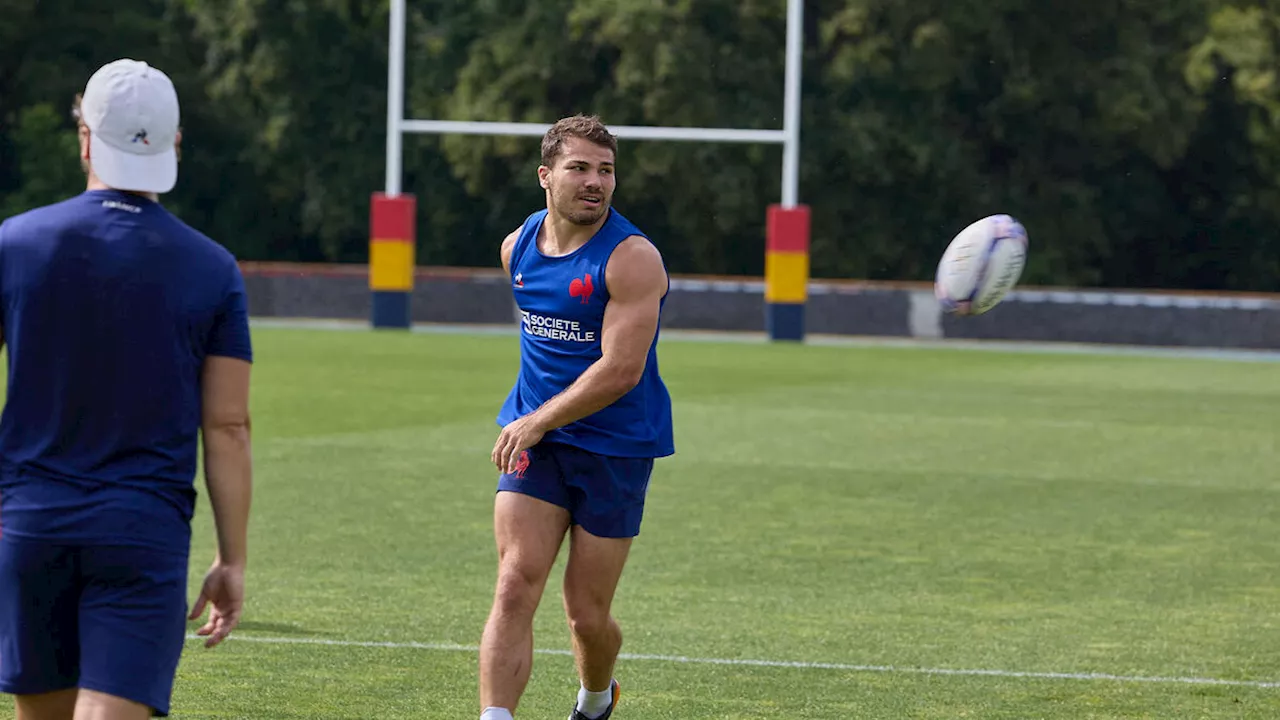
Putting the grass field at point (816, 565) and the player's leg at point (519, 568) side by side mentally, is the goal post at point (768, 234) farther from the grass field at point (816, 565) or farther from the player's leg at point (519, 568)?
the player's leg at point (519, 568)

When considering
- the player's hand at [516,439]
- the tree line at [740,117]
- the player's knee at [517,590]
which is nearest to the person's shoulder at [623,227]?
the player's hand at [516,439]

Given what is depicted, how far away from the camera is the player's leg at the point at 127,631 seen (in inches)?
159

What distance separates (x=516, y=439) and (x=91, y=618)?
6.94ft

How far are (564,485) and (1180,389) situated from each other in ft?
66.0

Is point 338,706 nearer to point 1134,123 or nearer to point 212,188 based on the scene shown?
point 1134,123

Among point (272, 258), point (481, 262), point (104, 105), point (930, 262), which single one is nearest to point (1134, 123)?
point (930, 262)

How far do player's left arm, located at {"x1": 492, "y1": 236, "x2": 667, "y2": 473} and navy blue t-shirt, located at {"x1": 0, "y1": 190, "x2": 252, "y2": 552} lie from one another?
199cm

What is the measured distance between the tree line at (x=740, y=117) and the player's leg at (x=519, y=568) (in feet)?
123

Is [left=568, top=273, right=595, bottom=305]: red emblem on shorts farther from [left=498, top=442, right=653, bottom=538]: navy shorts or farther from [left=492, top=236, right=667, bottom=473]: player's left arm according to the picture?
[left=498, top=442, right=653, bottom=538]: navy shorts

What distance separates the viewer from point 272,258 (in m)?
51.2

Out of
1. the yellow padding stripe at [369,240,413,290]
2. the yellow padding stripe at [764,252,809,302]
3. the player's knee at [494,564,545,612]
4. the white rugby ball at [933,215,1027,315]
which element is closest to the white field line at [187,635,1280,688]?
the white rugby ball at [933,215,1027,315]

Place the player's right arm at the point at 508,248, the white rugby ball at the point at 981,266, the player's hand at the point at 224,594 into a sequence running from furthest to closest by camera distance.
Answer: the white rugby ball at the point at 981,266 < the player's right arm at the point at 508,248 < the player's hand at the point at 224,594

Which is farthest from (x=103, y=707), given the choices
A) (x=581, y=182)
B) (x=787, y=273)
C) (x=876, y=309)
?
(x=876, y=309)

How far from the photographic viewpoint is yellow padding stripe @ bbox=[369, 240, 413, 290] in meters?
33.1
